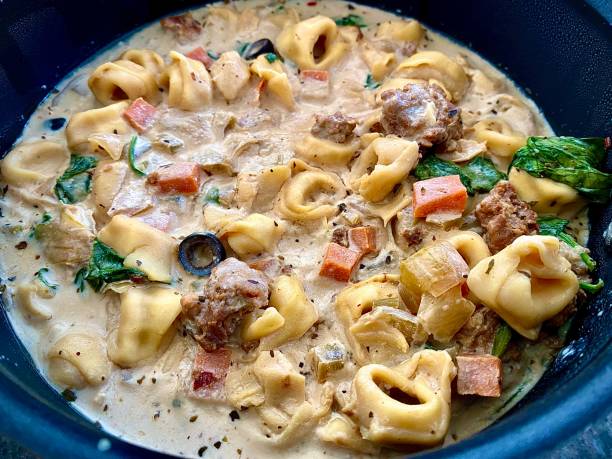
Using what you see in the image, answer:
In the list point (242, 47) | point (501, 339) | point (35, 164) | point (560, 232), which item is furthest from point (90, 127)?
point (560, 232)

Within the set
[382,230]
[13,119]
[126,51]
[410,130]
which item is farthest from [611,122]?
[13,119]

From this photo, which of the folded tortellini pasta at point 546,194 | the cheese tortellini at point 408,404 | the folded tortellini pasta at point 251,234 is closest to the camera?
the cheese tortellini at point 408,404

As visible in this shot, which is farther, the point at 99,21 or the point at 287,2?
the point at 287,2

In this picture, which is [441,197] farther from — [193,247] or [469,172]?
[193,247]

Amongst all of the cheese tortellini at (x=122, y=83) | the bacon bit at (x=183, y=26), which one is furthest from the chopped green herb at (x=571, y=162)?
the bacon bit at (x=183, y=26)

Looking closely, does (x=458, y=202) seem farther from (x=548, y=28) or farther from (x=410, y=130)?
(x=548, y=28)

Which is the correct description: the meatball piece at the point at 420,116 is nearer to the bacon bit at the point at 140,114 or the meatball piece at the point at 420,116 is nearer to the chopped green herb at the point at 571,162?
the chopped green herb at the point at 571,162
